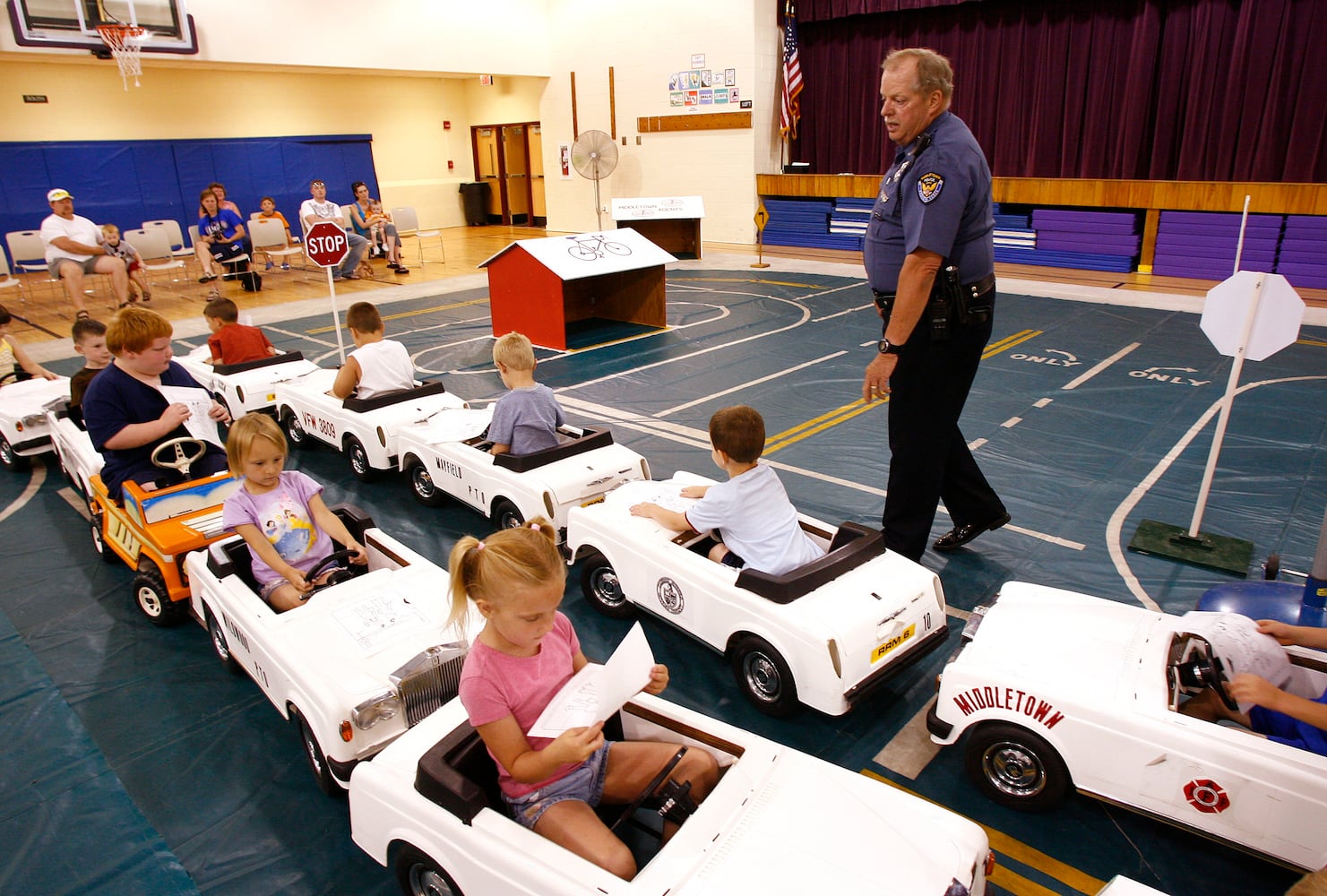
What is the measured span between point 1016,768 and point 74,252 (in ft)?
47.1

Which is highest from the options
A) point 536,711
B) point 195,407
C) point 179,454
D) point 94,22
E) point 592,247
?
point 94,22

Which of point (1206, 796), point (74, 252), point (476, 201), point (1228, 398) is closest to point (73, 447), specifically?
point (1206, 796)

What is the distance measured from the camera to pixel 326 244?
7.93 meters

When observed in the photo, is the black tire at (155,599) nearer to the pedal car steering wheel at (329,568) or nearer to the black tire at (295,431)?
the pedal car steering wheel at (329,568)

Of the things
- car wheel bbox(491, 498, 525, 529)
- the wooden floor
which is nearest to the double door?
the wooden floor

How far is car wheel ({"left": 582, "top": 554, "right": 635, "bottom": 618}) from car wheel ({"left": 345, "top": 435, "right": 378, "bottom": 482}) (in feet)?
8.23

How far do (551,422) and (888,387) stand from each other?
78.5 inches

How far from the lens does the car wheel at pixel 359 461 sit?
6.12 meters

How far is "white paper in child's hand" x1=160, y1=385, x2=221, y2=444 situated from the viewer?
4461 mm

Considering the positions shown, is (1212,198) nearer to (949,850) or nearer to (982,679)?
(982,679)

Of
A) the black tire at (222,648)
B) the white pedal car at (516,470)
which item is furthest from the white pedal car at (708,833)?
the white pedal car at (516,470)

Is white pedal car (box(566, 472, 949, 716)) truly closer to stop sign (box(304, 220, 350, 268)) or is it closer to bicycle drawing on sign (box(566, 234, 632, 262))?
stop sign (box(304, 220, 350, 268))

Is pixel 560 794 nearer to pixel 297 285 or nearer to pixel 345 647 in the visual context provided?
pixel 345 647

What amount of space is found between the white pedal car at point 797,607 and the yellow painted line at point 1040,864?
608 mm
